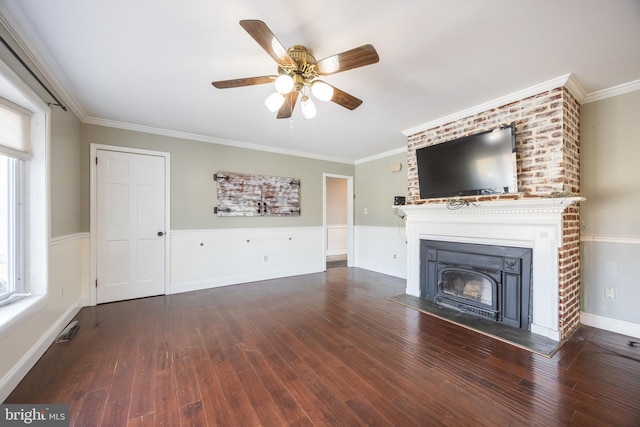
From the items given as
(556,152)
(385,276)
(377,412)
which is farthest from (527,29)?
(385,276)

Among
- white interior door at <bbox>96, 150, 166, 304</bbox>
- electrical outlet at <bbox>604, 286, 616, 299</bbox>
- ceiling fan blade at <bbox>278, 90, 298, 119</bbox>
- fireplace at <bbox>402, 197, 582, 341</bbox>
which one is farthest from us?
white interior door at <bbox>96, 150, 166, 304</bbox>

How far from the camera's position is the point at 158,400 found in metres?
1.65

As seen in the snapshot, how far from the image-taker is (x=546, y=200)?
2324 mm

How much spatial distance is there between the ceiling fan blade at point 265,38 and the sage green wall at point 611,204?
129 inches

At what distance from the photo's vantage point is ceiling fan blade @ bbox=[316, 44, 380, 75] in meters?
1.55

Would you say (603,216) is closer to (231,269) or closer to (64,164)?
(231,269)

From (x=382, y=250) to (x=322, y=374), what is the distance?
3.54 m

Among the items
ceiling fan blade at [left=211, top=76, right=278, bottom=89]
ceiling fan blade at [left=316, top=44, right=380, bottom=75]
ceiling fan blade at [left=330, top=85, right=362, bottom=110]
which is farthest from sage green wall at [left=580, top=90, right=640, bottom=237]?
ceiling fan blade at [left=211, top=76, right=278, bottom=89]

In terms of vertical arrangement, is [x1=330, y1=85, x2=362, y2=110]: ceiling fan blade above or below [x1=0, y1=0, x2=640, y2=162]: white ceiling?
below

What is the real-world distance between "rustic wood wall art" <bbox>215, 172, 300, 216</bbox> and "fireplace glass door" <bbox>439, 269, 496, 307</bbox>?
9.52 feet

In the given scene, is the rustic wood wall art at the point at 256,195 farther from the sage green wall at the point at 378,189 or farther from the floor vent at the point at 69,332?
the floor vent at the point at 69,332

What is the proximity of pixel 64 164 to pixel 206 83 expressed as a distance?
1859 mm

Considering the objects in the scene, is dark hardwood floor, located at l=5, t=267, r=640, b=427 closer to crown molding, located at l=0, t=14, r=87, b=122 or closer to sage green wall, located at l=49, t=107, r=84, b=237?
sage green wall, located at l=49, t=107, r=84, b=237

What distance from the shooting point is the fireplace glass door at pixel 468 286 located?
2.92 metres
